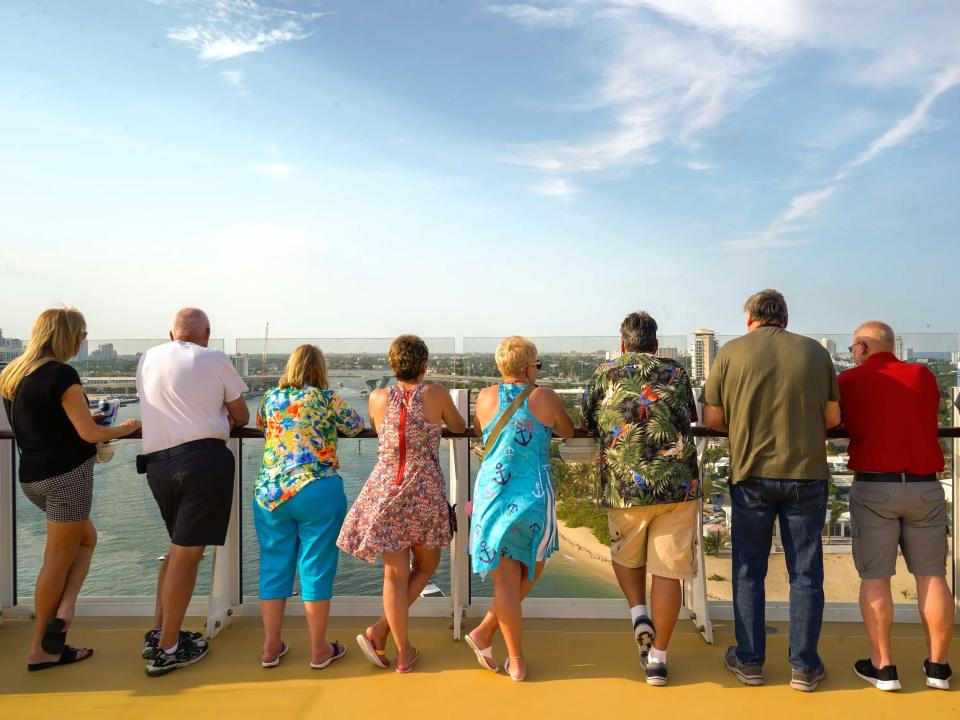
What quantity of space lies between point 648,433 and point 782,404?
545 millimetres

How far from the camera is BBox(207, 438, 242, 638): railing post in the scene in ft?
10.9

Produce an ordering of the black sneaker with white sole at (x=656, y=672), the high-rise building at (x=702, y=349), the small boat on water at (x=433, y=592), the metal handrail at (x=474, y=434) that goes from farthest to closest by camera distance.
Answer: the high-rise building at (x=702, y=349) → the small boat on water at (x=433, y=592) → the metal handrail at (x=474, y=434) → the black sneaker with white sole at (x=656, y=672)

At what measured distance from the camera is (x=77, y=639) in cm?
322

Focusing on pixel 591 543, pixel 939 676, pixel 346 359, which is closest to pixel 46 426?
pixel 346 359

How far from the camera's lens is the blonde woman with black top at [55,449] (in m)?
2.78

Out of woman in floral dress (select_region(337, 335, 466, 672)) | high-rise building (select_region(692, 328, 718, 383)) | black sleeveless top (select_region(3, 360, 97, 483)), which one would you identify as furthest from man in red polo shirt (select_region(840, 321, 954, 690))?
black sleeveless top (select_region(3, 360, 97, 483))

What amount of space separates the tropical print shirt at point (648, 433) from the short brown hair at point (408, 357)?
2.63 ft

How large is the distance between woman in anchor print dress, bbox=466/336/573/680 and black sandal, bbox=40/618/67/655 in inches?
75.0

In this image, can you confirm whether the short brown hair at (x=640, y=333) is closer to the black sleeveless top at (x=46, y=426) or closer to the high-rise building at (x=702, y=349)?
the high-rise building at (x=702, y=349)

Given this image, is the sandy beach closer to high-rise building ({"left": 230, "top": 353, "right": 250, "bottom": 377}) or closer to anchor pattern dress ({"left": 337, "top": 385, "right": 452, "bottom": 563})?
anchor pattern dress ({"left": 337, "top": 385, "right": 452, "bottom": 563})

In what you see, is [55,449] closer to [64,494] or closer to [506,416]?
[64,494]

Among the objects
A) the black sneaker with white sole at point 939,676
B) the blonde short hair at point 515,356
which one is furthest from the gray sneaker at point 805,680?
the blonde short hair at point 515,356

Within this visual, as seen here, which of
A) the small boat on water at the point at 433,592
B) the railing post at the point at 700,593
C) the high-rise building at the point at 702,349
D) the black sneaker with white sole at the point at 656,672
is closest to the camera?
the black sneaker with white sole at the point at 656,672

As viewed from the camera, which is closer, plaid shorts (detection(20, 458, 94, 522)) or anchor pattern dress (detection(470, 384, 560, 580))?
anchor pattern dress (detection(470, 384, 560, 580))
